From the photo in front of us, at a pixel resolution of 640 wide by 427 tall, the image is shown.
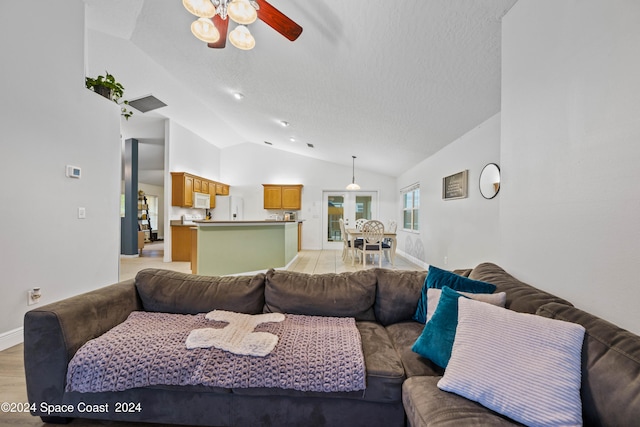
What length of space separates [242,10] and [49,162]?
92.0 inches

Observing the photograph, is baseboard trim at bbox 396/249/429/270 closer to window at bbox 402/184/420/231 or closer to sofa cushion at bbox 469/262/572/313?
window at bbox 402/184/420/231

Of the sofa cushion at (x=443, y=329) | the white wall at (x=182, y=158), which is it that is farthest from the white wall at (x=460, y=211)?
the white wall at (x=182, y=158)

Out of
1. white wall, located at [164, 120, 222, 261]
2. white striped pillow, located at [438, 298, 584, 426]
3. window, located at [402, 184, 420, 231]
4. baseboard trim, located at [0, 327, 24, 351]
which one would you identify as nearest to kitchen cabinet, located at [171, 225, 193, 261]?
white wall, located at [164, 120, 222, 261]

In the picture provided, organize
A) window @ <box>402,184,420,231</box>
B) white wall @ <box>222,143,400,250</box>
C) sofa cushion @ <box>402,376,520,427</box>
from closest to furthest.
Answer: sofa cushion @ <box>402,376,520,427</box> → window @ <box>402,184,420,231</box> → white wall @ <box>222,143,400,250</box>

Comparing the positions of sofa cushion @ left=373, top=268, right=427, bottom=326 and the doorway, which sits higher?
the doorway

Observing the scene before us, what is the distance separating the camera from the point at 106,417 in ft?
3.93

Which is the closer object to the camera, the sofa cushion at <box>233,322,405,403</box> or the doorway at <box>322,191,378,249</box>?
the sofa cushion at <box>233,322,405,403</box>

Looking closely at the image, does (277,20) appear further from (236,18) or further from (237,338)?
(237,338)

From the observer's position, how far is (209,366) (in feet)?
3.74

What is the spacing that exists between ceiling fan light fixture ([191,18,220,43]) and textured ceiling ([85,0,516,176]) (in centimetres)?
69

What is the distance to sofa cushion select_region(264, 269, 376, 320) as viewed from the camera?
1.65 m

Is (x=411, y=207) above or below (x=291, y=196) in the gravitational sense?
below

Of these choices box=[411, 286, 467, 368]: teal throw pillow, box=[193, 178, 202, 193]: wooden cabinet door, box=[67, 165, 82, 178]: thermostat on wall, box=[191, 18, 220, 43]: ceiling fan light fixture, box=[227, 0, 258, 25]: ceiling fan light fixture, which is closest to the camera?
box=[411, 286, 467, 368]: teal throw pillow

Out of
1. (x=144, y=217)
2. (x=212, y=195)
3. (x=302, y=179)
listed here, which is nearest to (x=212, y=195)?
(x=212, y=195)
